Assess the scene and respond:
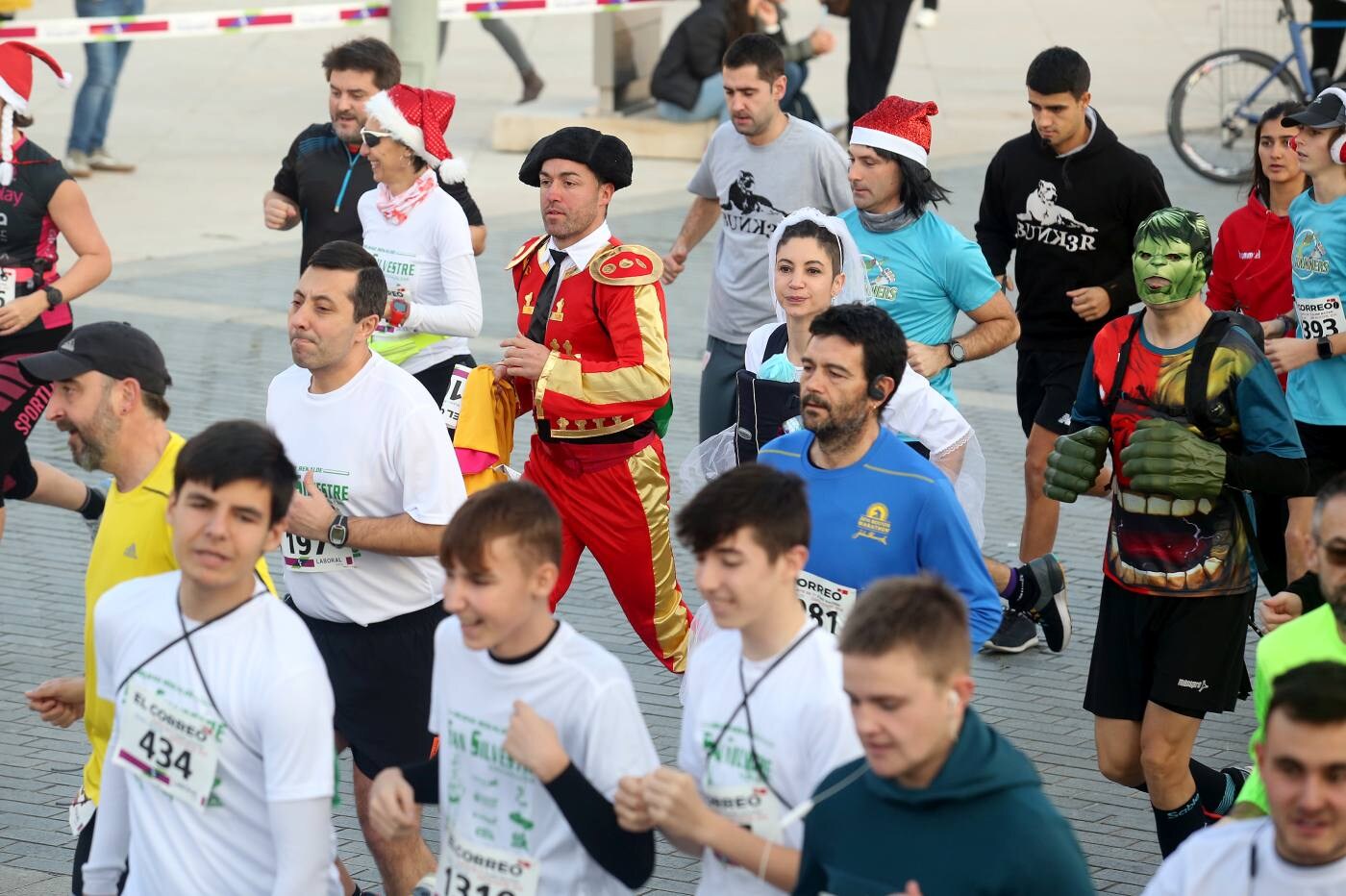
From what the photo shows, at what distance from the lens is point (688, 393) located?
11.1m

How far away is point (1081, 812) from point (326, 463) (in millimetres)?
2833

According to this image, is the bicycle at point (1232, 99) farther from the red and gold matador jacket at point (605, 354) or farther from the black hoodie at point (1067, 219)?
the red and gold matador jacket at point (605, 354)

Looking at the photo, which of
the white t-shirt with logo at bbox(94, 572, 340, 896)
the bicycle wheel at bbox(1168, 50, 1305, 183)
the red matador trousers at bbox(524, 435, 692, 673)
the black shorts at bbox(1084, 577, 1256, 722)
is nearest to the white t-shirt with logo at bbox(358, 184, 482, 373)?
the red matador trousers at bbox(524, 435, 692, 673)

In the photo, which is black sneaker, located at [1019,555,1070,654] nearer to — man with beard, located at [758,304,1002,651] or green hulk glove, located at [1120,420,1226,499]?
green hulk glove, located at [1120,420,1226,499]

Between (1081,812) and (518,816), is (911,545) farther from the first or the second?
(1081,812)

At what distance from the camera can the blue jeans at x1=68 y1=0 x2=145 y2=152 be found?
15438mm

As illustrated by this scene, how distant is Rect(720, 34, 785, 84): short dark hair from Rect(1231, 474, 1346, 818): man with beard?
4595mm

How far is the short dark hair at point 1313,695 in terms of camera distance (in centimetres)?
313

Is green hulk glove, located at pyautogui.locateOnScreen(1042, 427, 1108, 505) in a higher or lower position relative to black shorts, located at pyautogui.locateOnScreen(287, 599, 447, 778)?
higher

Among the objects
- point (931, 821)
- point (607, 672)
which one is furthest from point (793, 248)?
point (931, 821)

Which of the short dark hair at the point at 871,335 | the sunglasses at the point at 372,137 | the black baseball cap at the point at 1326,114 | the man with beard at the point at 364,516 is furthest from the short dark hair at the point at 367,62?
the black baseball cap at the point at 1326,114

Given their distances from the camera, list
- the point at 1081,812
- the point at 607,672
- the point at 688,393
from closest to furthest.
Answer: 1. the point at 607,672
2. the point at 1081,812
3. the point at 688,393

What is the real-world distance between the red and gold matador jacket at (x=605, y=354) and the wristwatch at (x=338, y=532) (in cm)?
136

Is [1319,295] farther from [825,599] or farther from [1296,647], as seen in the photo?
[1296,647]
